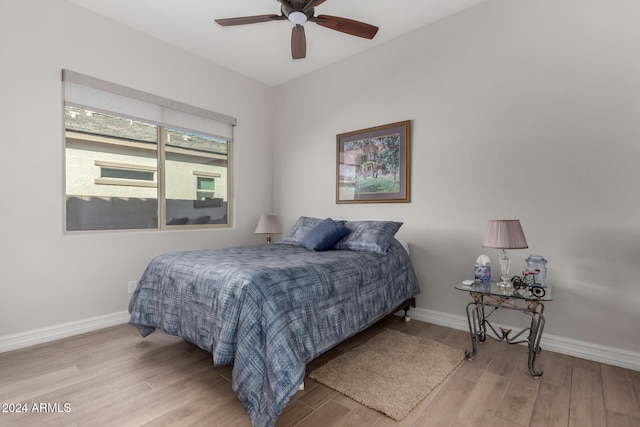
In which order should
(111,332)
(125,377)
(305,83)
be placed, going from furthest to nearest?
(305,83) → (111,332) → (125,377)

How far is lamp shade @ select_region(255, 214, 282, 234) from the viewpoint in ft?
12.5

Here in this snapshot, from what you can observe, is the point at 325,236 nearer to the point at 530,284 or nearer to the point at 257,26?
the point at 530,284

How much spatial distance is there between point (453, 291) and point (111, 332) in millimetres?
3046

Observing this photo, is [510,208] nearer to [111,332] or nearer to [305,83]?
[305,83]

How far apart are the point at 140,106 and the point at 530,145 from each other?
3541mm

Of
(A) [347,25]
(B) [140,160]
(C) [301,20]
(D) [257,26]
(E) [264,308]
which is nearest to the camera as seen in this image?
(E) [264,308]

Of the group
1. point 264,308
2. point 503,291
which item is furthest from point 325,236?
point 503,291

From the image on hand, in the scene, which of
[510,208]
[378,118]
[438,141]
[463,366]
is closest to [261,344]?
[463,366]

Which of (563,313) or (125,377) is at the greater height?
(563,313)

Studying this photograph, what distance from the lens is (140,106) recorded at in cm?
312

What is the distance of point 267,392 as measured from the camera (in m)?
1.47

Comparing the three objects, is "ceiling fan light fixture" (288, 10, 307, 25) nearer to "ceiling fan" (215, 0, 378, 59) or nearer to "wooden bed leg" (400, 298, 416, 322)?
"ceiling fan" (215, 0, 378, 59)

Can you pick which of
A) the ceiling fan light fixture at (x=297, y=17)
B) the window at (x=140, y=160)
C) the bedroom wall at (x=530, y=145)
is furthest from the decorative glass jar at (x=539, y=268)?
the window at (x=140, y=160)

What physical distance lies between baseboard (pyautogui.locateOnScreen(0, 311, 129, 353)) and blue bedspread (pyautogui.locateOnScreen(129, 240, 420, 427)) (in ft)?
2.40
